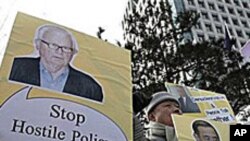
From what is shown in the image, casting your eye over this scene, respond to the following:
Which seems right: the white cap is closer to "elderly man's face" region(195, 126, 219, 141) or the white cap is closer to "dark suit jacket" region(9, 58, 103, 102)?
"elderly man's face" region(195, 126, 219, 141)

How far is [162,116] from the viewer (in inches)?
125

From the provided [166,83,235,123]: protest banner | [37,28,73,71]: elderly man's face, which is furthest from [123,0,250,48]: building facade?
[37,28,73,71]: elderly man's face

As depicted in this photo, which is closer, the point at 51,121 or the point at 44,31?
the point at 51,121

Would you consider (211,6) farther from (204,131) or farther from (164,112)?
(204,131)

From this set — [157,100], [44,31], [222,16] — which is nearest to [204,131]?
[157,100]

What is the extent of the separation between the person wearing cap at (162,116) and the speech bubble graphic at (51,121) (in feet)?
2.25

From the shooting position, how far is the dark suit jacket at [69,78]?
7.46ft

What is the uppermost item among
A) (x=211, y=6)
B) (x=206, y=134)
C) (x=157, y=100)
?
(x=211, y=6)

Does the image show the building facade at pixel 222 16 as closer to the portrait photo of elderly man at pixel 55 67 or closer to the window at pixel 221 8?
the window at pixel 221 8

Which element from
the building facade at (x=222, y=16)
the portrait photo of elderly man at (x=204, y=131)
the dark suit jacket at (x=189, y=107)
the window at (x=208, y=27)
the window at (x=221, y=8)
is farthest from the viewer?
the window at (x=221, y=8)

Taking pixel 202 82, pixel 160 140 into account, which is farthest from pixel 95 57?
pixel 202 82

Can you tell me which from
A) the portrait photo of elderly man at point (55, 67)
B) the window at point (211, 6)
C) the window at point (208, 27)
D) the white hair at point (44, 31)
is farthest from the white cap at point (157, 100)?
the window at point (211, 6)

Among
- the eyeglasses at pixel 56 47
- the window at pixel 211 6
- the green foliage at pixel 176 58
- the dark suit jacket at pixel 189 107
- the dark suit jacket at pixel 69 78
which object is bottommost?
the dark suit jacket at pixel 69 78

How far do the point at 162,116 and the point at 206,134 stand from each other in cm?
38
